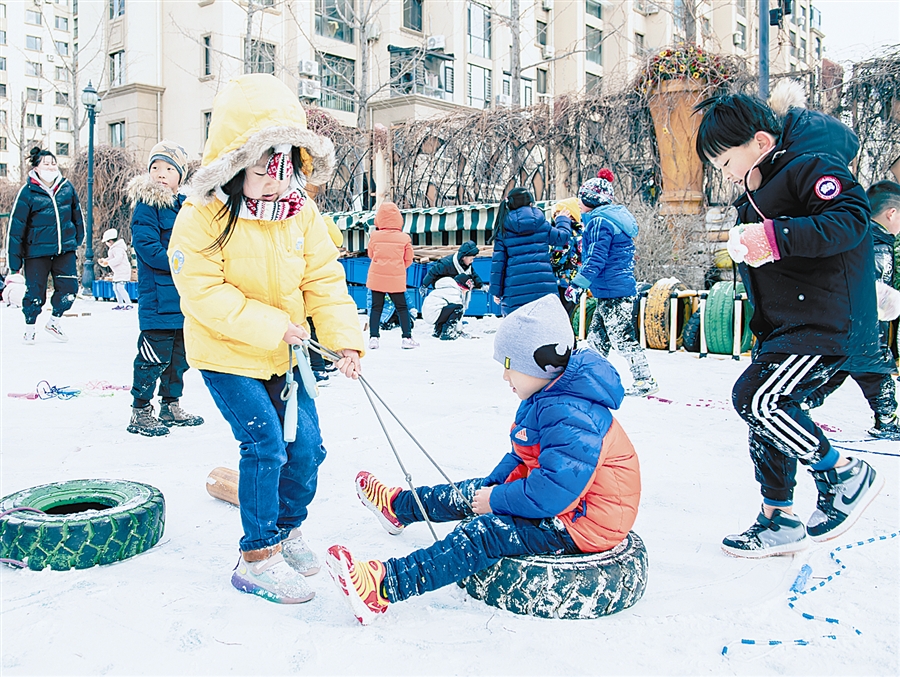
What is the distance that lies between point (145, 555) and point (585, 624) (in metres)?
1.64

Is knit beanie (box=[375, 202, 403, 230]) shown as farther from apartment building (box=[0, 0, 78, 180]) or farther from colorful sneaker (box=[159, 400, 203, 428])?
apartment building (box=[0, 0, 78, 180])

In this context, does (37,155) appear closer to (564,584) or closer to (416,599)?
(416,599)

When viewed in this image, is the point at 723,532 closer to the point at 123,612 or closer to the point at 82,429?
the point at 123,612

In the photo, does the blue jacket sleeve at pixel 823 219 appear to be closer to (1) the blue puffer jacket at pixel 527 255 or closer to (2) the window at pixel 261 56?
(1) the blue puffer jacket at pixel 527 255

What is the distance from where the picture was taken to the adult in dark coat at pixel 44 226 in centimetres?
809

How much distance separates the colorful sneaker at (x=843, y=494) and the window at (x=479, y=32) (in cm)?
3114

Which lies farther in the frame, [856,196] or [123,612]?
[856,196]

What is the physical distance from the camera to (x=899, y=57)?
10656 millimetres

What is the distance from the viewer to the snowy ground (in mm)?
2129

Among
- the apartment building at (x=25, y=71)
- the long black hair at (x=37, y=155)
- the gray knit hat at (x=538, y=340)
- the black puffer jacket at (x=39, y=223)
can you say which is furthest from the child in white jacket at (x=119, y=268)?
the apartment building at (x=25, y=71)

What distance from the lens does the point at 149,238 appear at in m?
4.64

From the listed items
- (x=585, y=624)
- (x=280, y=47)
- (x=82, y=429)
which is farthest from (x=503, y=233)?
(x=280, y=47)

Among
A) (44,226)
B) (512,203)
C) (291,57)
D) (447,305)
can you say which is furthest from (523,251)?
(291,57)

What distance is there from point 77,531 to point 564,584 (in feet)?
5.58
